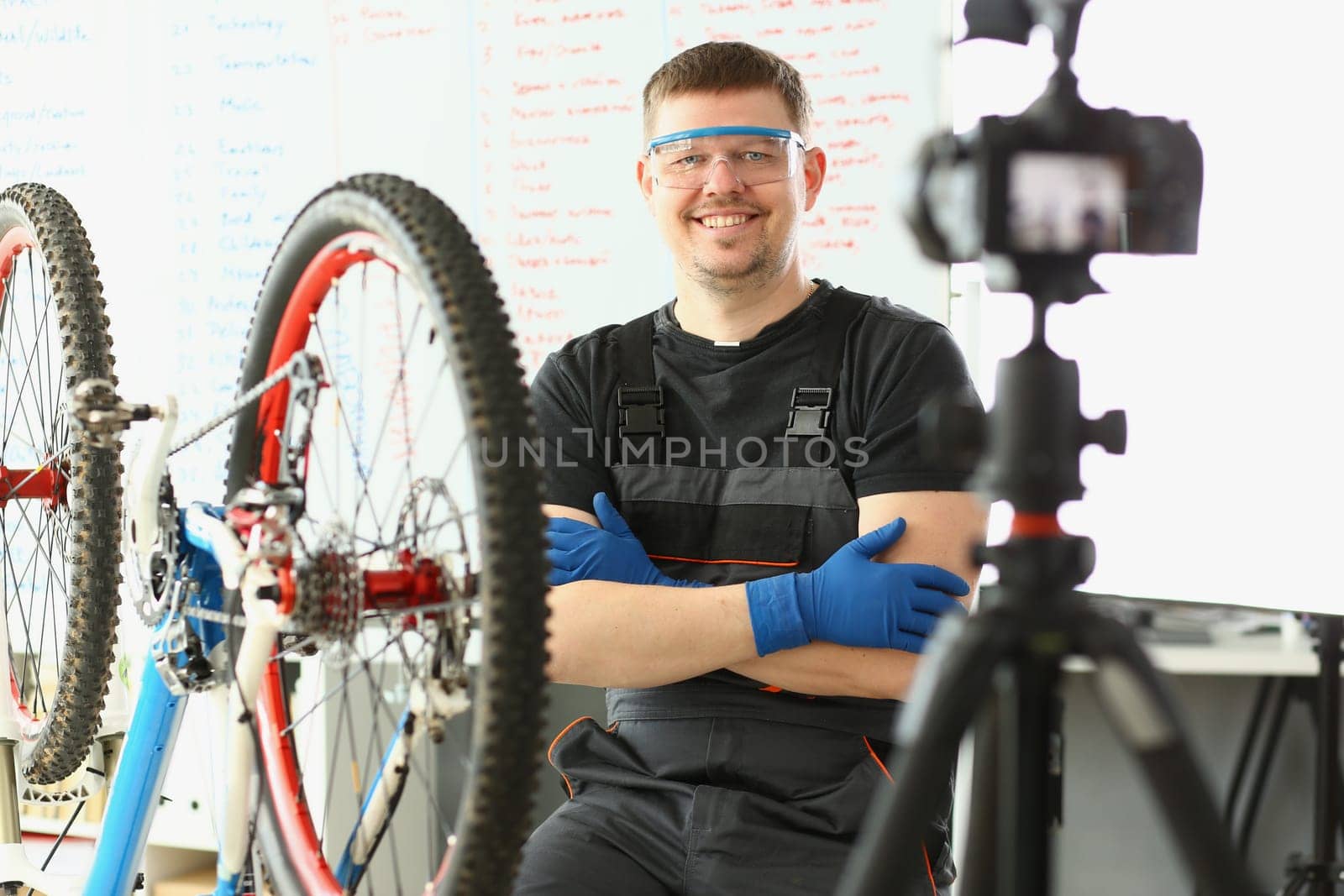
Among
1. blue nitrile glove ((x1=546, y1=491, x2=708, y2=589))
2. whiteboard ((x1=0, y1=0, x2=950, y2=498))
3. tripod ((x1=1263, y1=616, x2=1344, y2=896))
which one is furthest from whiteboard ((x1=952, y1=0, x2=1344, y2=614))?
blue nitrile glove ((x1=546, y1=491, x2=708, y2=589))

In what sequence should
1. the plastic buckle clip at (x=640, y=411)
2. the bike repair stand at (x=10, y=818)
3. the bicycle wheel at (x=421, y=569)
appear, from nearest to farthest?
the bicycle wheel at (x=421, y=569) < the bike repair stand at (x=10, y=818) < the plastic buckle clip at (x=640, y=411)

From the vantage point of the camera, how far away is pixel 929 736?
60 centimetres

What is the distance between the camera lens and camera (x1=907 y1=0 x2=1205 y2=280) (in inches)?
24.1

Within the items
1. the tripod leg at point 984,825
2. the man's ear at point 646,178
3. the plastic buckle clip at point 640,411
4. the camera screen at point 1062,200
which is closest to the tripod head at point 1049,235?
the camera screen at point 1062,200

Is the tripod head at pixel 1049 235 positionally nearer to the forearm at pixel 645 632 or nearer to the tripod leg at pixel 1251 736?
the forearm at pixel 645 632

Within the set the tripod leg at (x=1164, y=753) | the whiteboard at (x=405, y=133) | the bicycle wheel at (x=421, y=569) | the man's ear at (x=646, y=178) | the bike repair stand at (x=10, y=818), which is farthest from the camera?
the whiteboard at (x=405, y=133)

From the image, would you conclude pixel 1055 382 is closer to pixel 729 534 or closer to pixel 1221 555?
pixel 729 534

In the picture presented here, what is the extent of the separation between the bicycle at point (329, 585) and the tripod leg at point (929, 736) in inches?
7.6

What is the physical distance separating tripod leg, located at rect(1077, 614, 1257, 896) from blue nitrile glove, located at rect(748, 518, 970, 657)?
74 cm

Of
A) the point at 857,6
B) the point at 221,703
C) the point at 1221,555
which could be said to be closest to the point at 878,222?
the point at 857,6

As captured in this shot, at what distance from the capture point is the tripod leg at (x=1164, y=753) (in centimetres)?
55

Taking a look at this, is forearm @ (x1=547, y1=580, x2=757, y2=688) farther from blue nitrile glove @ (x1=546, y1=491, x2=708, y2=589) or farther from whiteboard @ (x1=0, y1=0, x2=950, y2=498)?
whiteboard @ (x1=0, y1=0, x2=950, y2=498)

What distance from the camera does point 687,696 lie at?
146cm

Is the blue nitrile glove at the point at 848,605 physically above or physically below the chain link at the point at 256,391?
below
